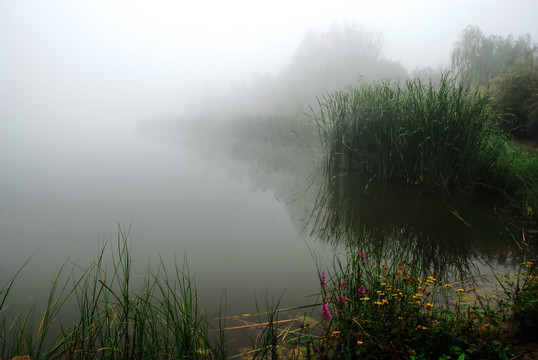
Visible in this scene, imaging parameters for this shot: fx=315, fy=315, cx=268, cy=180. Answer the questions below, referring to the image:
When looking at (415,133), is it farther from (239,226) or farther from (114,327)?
(114,327)

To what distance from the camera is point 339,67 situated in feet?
69.1

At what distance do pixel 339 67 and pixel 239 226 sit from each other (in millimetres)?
20034

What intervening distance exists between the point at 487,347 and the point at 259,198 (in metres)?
3.60

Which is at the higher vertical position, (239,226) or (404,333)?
(239,226)

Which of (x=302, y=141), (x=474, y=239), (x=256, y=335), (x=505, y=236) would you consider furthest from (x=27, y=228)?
(x=302, y=141)

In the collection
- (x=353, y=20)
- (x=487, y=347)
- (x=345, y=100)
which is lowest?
(x=487, y=347)

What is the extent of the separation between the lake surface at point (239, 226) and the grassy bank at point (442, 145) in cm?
30

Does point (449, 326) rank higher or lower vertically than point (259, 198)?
lower

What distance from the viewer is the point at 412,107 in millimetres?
4359

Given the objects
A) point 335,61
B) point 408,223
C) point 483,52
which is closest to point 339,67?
point 335,61

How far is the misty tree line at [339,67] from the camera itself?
10.1 meters

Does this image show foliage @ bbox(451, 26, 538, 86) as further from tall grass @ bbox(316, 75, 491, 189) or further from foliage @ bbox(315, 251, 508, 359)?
foliage @ bbox(315, 251, 508, 359)

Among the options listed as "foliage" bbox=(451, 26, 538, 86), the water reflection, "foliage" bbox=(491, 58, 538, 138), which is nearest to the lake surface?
the water reflection

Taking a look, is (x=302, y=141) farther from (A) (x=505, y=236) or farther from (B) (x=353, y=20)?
(B) (x=353, y=20)
